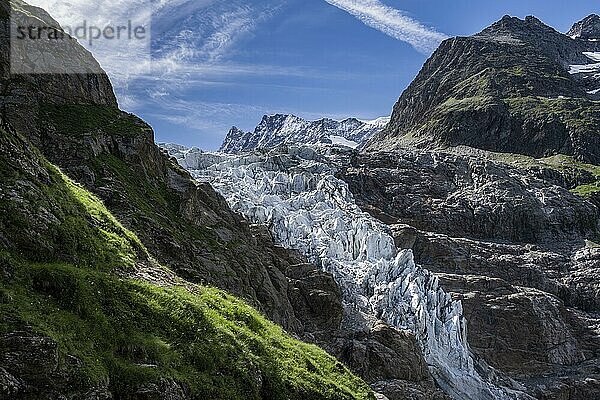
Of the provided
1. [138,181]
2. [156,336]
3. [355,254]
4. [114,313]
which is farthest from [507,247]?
[114,313]

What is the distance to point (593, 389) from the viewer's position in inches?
3349

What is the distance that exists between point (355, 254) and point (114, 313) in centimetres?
7106

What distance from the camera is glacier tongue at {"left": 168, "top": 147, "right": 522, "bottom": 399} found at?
2613 inches

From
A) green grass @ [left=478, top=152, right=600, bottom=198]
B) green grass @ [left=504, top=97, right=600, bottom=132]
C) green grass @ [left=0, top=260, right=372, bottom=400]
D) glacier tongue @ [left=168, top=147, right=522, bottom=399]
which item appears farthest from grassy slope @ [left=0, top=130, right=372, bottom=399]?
green grass @ [left=504, top=97, right=600, bottom=132]

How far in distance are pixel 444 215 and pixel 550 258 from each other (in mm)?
23745

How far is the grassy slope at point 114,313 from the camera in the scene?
42.1 ft

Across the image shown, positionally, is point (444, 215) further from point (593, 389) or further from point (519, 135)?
point (519, 135)

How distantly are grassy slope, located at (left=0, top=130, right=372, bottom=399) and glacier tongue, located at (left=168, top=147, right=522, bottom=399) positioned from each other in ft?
123

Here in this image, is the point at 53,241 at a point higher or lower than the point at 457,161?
lower

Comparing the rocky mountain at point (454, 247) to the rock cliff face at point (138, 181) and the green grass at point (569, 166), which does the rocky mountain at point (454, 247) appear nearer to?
the green grass at point (569, 166)

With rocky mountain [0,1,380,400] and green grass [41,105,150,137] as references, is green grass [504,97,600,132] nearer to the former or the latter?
green grass [41,105,150,137]

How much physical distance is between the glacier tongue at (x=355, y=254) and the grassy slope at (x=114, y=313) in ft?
123

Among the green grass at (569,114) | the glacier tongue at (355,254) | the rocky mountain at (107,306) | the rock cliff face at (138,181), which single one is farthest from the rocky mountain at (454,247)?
the green grass at (569,114)

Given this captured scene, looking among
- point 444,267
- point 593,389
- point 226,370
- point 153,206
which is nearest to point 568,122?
point 444,267
